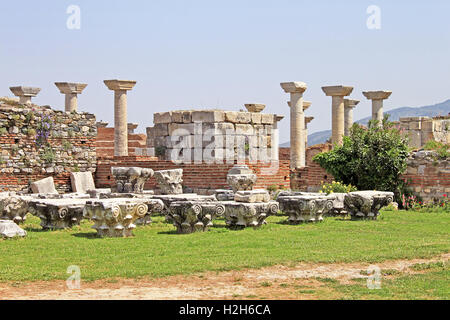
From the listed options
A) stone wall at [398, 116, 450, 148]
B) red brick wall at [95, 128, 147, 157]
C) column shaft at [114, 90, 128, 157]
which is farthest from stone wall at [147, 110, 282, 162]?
stone wall at [398, 116, 450, 148]

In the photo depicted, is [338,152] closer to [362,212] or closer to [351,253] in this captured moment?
[362,212]

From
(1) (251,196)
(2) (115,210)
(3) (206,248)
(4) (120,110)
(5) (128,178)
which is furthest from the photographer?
(4) (120,110)

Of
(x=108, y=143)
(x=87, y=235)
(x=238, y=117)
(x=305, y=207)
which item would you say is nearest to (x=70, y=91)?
(x=108, y=143)

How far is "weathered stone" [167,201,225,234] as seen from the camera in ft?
47.4

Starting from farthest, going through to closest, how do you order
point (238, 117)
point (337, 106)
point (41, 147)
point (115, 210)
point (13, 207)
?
point (337, 106)
point (238, 117)
point (41, 147)
point (13, 207)
point (115, 210)

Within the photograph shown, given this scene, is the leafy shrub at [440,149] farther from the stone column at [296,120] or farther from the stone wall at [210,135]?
the stone column at [296,120]

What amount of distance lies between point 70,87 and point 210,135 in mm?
8656

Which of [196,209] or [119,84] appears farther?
[119,84]

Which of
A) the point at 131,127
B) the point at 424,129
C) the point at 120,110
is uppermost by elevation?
the point at 131,127

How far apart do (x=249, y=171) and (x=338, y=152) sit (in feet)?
10.1

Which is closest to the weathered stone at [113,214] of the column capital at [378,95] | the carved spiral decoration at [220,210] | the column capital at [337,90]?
the carved spiral decoration at [220,210]

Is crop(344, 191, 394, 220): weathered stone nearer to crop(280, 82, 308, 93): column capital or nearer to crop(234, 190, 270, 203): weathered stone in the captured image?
crop(234, 190, 270, 203): weathered stone

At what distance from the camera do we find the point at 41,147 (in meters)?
24.3

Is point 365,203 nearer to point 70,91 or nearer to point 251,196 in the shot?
point 251,196
